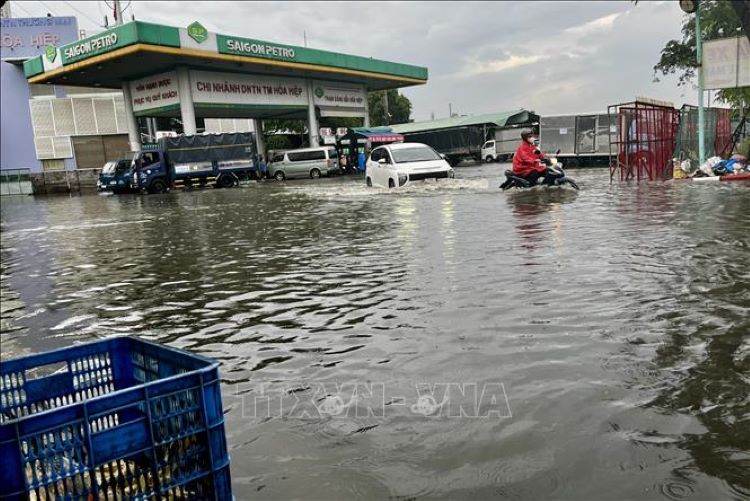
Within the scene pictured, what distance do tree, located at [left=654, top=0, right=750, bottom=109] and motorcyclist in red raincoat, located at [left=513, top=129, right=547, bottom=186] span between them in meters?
6.98

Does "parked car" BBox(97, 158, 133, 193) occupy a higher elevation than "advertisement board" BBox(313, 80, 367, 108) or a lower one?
lower

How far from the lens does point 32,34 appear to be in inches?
1647

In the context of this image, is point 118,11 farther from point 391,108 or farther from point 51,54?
point 391,108

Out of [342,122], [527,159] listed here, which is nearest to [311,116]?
Answer: [342,122]

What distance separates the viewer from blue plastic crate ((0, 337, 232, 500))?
1.79m

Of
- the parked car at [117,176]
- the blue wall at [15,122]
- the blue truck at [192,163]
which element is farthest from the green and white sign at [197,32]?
the blue wall at [15,122]

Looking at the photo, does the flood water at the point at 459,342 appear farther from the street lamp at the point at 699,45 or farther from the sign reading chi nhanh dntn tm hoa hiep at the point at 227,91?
the sign reading chi nhanh dntn tm hoa hiep at the point at 227,91

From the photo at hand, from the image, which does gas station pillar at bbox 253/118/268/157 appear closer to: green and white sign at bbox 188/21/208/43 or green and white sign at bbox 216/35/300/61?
green and white sign at bbox 216/35/300/61

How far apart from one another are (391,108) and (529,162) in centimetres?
6398

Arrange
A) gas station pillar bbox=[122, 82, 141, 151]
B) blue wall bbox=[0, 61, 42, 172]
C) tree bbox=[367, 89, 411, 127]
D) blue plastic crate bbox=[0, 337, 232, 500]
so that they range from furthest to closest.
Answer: tree bbox=[367, 89, 411, 127] < blue wall bbox=[0, 61, 42, 172] < gas station pillar bbox=[122, 82, 141, 151] < blue plastic crate bbox=[0, 337, 232, 500]

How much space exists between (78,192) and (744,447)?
4132 centimetres

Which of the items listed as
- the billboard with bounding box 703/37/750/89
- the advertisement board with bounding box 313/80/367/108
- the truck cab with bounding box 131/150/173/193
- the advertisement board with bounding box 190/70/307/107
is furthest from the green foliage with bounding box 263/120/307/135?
the billboard with bounding box 703/37/750/89

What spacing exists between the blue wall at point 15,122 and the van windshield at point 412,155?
112 feet

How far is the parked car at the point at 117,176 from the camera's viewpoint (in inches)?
1218
